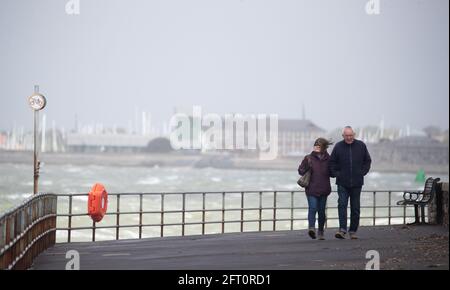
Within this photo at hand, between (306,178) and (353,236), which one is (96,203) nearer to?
(306,178)

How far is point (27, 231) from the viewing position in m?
13.3

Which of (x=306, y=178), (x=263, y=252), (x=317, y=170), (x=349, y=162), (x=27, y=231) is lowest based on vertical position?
(x=263, y=252)

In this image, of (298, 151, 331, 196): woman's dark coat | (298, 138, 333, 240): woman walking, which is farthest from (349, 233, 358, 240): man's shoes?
(298, 151, 331, 196): woman's dark coat

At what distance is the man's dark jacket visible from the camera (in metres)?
15.8

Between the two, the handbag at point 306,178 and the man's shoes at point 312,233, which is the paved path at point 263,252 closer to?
the man's shoes at point 312,233

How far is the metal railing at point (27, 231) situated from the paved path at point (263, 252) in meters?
0.23

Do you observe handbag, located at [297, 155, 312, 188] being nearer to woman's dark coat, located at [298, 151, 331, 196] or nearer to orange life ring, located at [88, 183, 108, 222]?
woman's dark coat, located at [298, 151, 331, 196]

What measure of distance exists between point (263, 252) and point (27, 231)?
12.0ft

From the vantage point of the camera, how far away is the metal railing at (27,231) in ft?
36.8

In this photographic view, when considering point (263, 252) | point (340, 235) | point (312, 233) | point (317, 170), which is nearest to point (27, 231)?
point (263, 252)

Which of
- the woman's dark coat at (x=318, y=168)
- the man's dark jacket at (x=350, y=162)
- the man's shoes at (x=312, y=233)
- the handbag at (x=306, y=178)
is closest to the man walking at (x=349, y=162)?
the man's dark jacket at (x=350, y=162)
